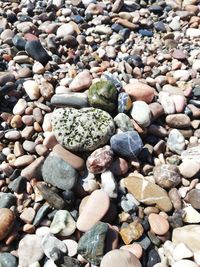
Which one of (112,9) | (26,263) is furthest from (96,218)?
(112,9)

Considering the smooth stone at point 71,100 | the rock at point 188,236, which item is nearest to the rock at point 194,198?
the rock at point 188,236

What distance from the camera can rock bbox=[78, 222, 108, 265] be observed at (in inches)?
74.7

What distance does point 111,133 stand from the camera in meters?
2.27

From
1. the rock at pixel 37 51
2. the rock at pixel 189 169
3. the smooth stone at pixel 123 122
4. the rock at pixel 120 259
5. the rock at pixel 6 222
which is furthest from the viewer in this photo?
the rock at pixel 37 51

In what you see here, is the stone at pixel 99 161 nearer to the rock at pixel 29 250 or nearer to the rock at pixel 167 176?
the rock at pixel 167 176

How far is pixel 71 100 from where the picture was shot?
2.41m

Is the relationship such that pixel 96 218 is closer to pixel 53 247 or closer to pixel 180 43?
pixel 53 247

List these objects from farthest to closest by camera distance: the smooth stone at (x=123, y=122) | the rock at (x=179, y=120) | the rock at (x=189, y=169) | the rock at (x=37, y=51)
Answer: the rock at (x=37, y=51) → the rock at (x=179, y=120) → the smooth stone at (x=123, y=122) → the rock at (x=189, y=169)

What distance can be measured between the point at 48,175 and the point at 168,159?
26.5 inches

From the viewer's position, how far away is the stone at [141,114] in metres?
2.37

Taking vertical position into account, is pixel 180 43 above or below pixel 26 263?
above

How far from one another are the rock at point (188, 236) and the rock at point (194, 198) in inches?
4.4

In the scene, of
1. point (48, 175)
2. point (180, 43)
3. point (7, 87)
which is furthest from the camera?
point (180, 43)

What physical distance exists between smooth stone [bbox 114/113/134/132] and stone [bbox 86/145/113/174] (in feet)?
0.69
